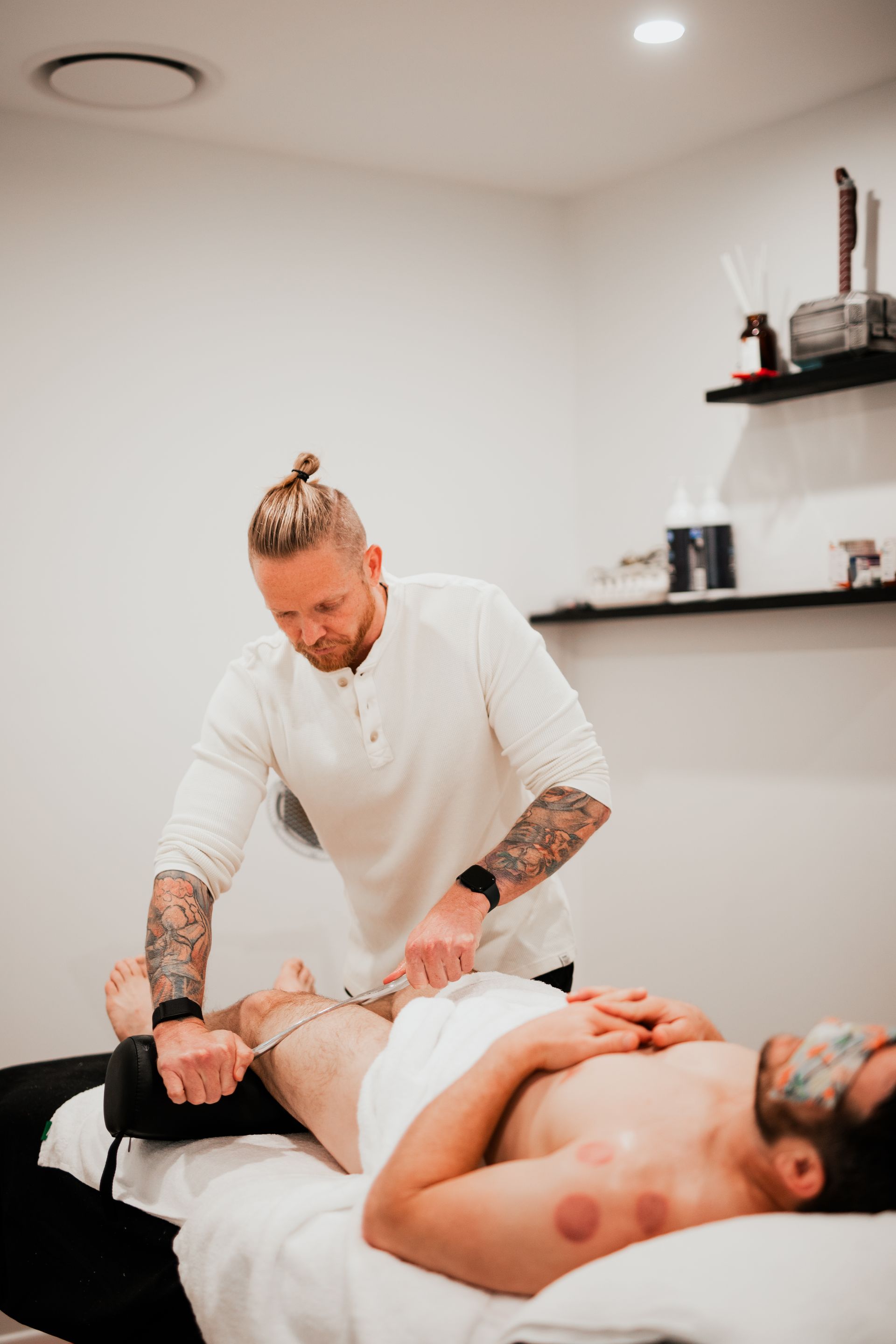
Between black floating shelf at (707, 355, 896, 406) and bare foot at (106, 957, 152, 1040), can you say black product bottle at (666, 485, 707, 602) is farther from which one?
bare foot at (106, 957, 152, 1040)

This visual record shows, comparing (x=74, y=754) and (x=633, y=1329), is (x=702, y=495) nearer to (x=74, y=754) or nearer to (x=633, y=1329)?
(x=74, y=754)

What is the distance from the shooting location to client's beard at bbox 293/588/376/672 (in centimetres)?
184

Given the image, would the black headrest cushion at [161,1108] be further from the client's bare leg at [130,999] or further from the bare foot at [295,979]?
the bare foot at [295,979]

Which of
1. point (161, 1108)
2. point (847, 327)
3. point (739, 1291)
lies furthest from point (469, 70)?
point (739, 1291)

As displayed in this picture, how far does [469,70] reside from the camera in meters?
2.48

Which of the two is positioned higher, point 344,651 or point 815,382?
point 815,382

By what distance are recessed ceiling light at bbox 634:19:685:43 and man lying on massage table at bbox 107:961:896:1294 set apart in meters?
1.95

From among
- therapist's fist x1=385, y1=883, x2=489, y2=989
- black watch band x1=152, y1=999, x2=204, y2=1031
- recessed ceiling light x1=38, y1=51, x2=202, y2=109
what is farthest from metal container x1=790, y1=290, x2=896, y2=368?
black watch band x1=152, y1=999, x2=204, y2=1031

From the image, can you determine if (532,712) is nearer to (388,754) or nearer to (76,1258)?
(388,754)

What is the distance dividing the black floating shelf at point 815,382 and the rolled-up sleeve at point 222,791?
152cm

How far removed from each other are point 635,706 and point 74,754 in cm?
158

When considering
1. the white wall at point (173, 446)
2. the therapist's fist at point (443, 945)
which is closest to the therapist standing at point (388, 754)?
the therapist's fist at point (443, 945)

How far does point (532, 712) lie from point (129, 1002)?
0.91m

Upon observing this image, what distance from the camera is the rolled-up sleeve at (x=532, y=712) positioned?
1.86 m
